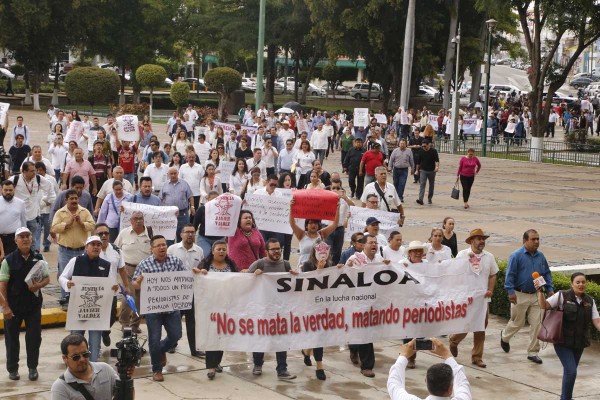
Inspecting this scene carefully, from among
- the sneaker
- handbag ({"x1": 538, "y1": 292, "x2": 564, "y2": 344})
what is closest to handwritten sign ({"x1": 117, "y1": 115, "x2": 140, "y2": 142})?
the sneaker

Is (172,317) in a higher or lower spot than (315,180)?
lower

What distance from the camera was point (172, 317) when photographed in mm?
11445

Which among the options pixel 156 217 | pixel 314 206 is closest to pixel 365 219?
pixel 314 206

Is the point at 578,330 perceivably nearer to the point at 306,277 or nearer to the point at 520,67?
the point at 306,277

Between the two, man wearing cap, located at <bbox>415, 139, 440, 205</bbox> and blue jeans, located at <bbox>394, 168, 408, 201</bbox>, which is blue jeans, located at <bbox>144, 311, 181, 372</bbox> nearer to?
blue jeans, located at <bbox>394, 168, 408, 201</bbox>

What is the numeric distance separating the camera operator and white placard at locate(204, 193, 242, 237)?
7.02m

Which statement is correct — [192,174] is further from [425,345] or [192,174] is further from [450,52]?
[450,52]

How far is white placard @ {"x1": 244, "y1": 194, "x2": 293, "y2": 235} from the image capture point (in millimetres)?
15899

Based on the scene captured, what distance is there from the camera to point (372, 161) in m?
22.7

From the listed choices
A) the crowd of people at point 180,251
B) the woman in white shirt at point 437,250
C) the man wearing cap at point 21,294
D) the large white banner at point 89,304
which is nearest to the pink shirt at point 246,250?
the crowd of people at point 180,251

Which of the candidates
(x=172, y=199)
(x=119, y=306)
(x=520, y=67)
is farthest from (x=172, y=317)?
(x=520, y=67)

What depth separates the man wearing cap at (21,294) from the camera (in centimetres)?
1099

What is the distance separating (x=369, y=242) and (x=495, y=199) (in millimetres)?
15940

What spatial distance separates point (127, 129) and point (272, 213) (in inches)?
340
